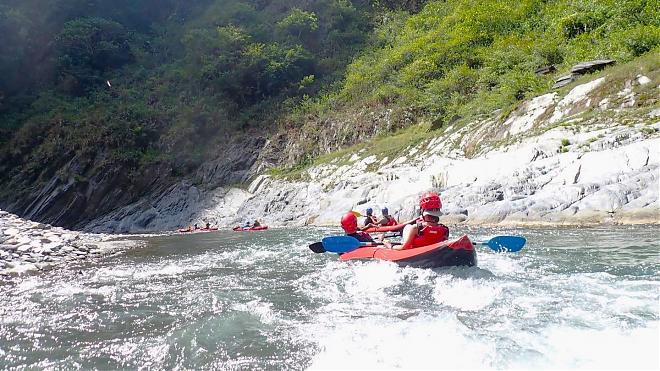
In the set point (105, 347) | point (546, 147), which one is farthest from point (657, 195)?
point (105, 347)

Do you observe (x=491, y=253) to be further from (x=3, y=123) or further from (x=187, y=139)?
(x=3, y=123)

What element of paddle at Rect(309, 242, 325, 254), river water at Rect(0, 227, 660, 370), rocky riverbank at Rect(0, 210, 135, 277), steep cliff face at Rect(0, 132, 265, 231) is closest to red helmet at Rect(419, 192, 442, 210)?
river water at Rect(0, 227, 660, 370)

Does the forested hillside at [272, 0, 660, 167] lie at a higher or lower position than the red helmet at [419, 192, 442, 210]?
higher

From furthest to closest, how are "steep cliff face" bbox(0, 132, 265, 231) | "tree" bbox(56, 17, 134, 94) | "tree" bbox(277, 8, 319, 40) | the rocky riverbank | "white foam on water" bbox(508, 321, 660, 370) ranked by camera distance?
"tree" bbox(56, 17, 134, 94) < "tree" bbox(277, 8, 319, 40) < "steep cliff face" bbox(0, 132, 265, 231) < the rocky riverbank < "white foam on water" bbox(508, 321, 660, 370)

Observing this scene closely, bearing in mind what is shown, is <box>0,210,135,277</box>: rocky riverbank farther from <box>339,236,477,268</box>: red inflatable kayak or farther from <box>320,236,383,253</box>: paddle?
<box>339,236,477,268</box>: red inflatable kayak

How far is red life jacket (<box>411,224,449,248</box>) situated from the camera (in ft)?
24.8

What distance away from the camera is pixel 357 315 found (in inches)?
217

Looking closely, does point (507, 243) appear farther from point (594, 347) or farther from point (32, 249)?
point (32, 249)

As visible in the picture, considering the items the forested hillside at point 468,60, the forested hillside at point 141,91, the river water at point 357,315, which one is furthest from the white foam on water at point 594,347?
the forested hillside at point 141,91

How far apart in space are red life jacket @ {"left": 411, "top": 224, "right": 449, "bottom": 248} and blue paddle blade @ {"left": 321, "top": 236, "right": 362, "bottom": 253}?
6.66 feet

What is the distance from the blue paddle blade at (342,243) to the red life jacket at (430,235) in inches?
79.9

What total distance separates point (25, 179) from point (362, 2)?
31066 millimetres

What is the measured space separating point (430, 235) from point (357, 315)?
2506 millimetres

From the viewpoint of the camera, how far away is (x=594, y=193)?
11.8m
